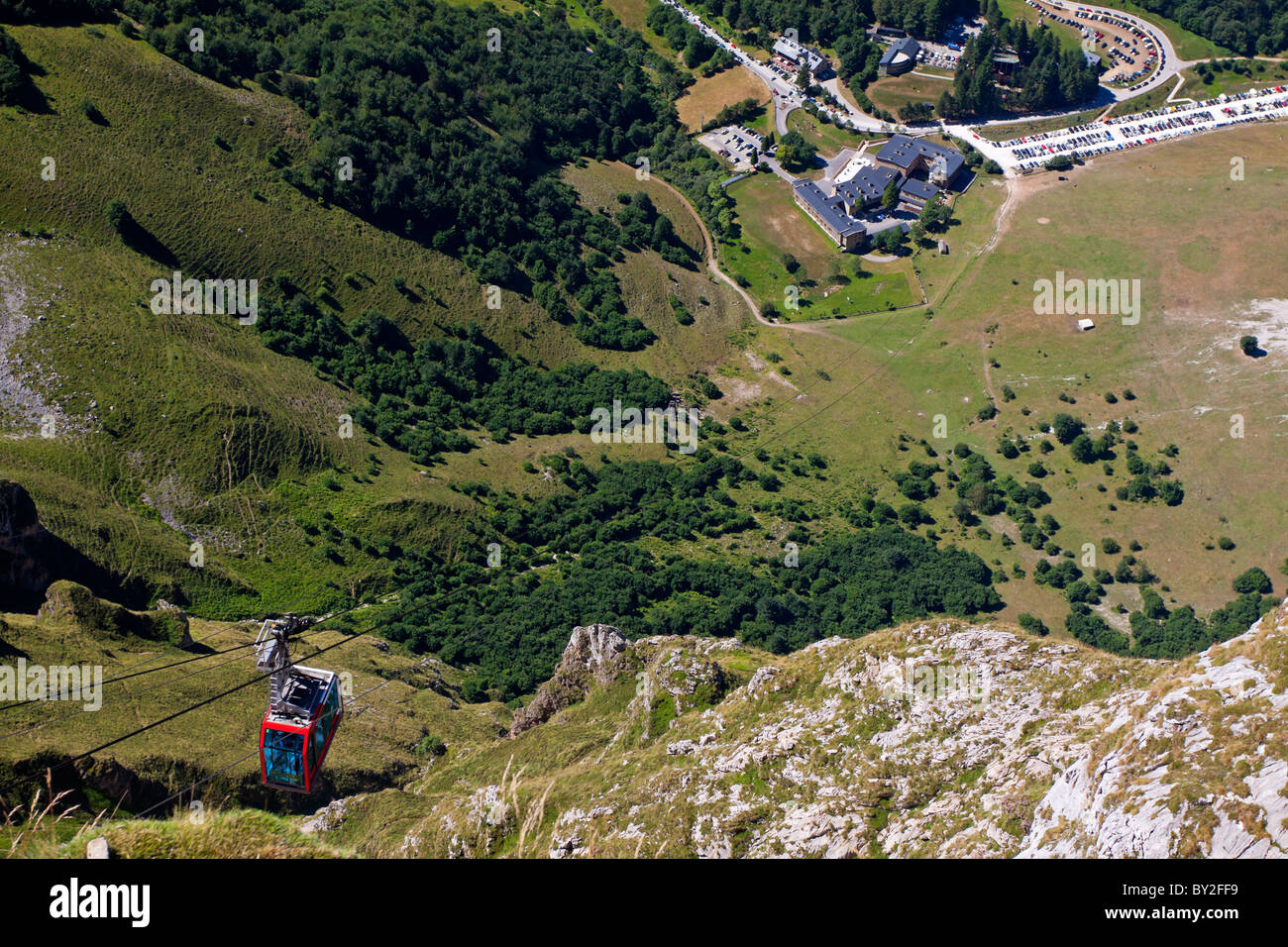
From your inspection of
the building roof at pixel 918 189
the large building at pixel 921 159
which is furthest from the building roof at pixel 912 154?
the building roof at pixel 918 189

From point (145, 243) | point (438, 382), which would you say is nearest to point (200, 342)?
point (145, 243)

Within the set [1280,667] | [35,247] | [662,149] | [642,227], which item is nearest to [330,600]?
[35,247]

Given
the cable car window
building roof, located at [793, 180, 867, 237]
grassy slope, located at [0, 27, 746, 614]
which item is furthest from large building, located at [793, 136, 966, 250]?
the cable car window

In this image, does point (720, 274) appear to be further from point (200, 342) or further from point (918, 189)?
point (200, 342)

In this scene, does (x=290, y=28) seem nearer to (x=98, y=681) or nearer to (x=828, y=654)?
(x=98, y=681)

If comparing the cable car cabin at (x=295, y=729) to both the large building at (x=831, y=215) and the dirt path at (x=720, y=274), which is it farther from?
the large building at (x=831, y=215)

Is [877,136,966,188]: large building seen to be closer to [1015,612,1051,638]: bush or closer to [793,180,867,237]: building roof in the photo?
[793,180,867,237]: building roof
